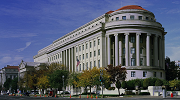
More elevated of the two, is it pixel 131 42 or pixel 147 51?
pixel 131 42

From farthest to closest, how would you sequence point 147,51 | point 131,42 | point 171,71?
point 171,71 < point 131,42 < point 147,51

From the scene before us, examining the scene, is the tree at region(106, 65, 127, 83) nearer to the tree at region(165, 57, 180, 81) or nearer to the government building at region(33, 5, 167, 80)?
the government building at region(33, 5, 167, 80)

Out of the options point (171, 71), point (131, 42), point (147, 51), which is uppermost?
point (131, 42)

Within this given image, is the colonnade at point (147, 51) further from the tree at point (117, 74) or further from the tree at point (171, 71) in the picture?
the tree at point (117, 74)

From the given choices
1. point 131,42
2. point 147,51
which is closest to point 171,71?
point 147,51

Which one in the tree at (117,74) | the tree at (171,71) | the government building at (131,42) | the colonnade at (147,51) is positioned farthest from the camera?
the tree at (171,71)

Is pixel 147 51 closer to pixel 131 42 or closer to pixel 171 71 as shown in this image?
pixel 131 42

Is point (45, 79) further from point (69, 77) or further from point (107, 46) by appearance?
point (107, 46)

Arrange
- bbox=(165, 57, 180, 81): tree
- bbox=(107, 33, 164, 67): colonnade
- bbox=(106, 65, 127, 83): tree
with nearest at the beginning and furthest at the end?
bbox=(106, 65, 127, 83): tree, bbox=(107, 33, 164, 67): colonnade, bbox=(165, 57, 180, 81): tree

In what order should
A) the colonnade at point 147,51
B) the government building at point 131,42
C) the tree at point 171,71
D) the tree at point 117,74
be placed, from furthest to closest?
the tree at point 171,71
the colonnade at point 147,51
the government building at point 131,42
the tree at point 117,74

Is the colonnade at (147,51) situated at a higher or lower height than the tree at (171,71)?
higher

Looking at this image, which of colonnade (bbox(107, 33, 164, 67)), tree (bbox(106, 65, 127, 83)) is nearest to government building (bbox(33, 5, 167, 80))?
colonnade (bbox(107, 33, 164, 67))

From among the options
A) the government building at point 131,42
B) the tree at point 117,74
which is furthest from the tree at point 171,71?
the tree at point 117,74

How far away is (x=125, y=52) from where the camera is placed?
88750 mm
